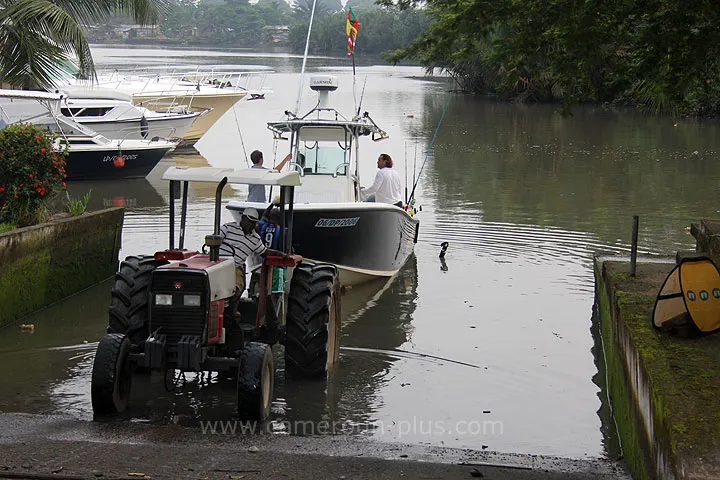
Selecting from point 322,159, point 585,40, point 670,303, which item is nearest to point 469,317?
point 322,159

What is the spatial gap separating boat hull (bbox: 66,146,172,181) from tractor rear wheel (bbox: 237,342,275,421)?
19.1 m

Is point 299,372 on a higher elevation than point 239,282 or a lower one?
lower

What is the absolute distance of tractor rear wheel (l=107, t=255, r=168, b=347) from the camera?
9.34 meters

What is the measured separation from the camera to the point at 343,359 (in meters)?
11.7

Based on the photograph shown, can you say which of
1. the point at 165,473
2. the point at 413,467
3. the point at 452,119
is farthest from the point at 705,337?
the point at 452,119

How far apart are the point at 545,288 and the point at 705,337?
6791mm

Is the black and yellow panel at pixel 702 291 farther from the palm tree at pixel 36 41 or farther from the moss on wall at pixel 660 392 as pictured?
the palm tree at pixel 36 41

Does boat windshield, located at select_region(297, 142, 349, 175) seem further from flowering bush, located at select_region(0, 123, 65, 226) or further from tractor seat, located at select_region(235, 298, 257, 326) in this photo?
tractor seat, located at select_region(235, 298, 257, 326)

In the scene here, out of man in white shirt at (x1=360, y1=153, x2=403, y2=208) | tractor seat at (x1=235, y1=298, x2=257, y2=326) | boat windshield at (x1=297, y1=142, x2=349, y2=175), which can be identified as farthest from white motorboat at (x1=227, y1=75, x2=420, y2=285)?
tractor seat at (x1=235, y1=298, x2=257, y2=326)

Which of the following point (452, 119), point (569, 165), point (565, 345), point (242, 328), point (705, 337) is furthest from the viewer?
point (452, 119)

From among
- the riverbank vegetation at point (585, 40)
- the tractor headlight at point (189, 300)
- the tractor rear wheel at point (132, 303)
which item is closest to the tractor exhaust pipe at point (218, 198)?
the tractor rear wheel at point (132, 303)

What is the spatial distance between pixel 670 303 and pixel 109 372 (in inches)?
180

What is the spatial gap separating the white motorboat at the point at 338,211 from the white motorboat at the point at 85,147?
1140 cm

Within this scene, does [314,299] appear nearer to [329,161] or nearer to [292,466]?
[292,466]
